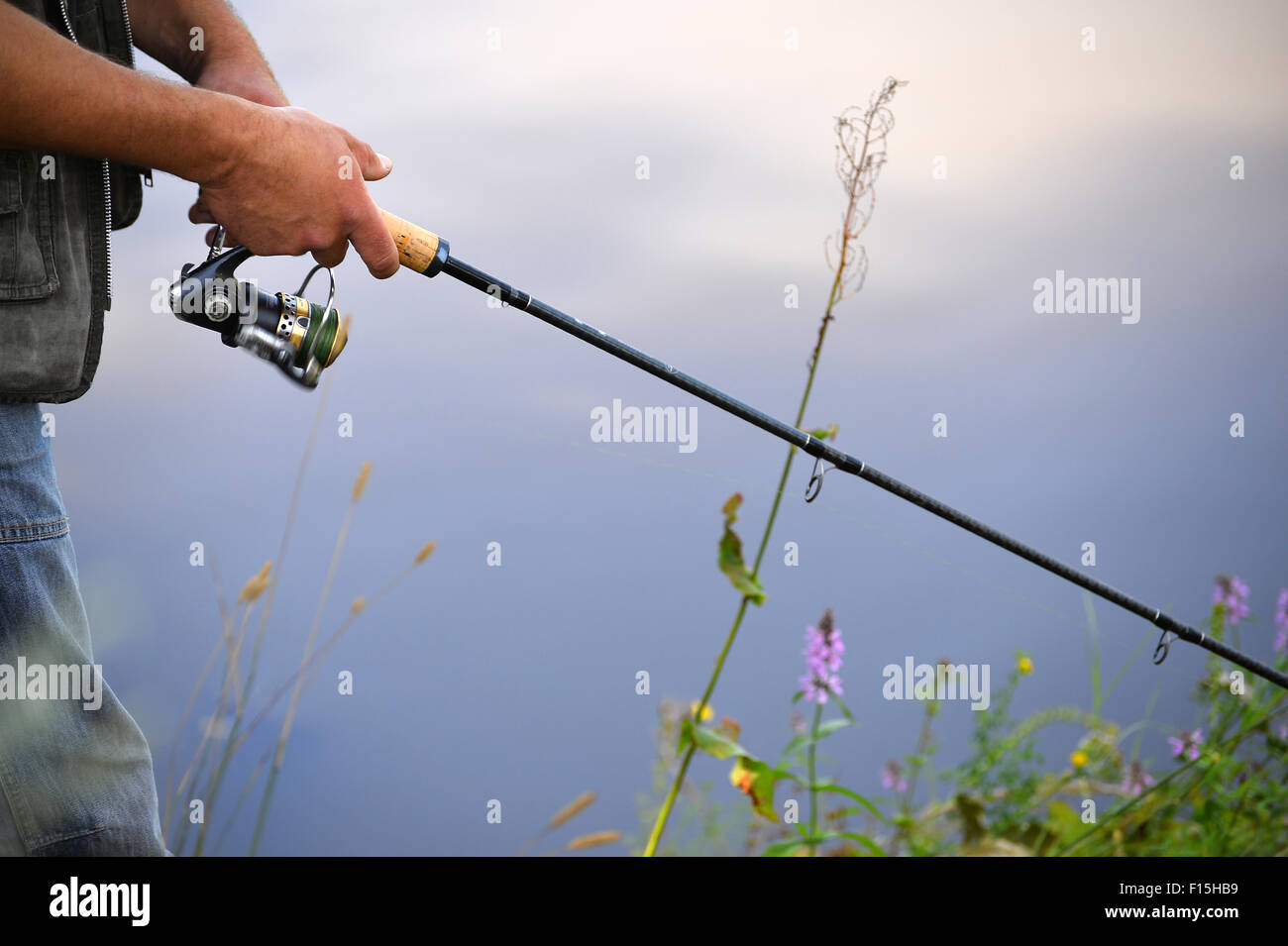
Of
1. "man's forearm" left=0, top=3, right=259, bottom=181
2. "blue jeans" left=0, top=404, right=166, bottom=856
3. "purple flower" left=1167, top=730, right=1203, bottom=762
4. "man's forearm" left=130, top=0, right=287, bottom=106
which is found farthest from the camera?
"purple flower" left=1167, top=730, right=1203, bottom=762

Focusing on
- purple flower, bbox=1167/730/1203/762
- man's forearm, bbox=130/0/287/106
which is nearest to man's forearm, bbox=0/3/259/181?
man's forearm, bbox=130/0/287/106

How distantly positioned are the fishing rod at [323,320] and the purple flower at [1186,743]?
1452mm

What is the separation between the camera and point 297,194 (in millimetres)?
1350

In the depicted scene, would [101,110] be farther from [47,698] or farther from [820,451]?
[820,451]

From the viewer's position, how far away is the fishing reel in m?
1.42

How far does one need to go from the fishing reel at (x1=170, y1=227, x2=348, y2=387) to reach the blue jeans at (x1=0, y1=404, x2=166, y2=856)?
0.25 m

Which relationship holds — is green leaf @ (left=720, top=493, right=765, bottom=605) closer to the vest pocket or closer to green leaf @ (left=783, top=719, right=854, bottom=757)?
green leaf @ (left=783, top=719, right=854, bottom=757)

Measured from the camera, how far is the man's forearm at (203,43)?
1.69m

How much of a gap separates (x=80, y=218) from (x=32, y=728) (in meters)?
0.65

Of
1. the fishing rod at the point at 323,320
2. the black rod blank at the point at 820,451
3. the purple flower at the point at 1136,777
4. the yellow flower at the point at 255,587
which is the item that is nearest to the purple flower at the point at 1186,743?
the purple flower at the point at 1136,777

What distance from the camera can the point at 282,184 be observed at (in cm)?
133

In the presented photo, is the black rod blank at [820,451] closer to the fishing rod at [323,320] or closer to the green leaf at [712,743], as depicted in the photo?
the fishing rod at [323,320]
